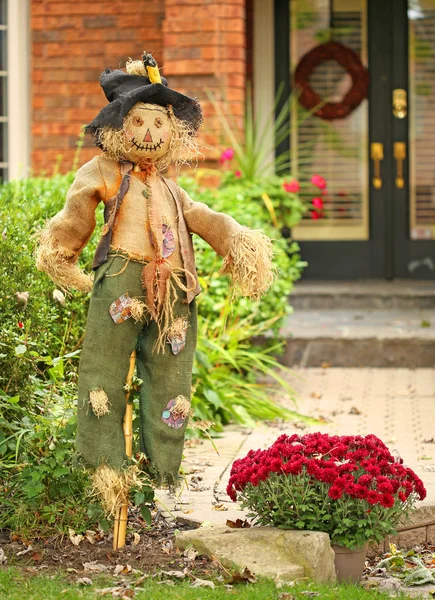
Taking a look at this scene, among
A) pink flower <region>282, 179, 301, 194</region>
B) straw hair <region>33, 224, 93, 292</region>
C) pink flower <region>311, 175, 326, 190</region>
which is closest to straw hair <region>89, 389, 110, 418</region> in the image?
straw hair <region>33, 224, 93, 292</region>

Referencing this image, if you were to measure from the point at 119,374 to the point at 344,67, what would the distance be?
7.26 meters

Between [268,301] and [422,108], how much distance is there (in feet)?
13.3

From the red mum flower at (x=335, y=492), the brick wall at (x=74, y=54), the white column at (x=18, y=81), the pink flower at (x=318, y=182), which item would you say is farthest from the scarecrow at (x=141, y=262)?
A: the white column at (x=18, y=81)

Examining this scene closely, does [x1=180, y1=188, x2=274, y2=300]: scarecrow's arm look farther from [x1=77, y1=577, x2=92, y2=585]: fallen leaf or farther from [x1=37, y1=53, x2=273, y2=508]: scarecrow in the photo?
[x1=77, y1=577, x2=92, y2=585]: fallen leaf

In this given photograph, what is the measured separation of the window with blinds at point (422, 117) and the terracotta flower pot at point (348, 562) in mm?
7040

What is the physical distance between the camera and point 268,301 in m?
7.21

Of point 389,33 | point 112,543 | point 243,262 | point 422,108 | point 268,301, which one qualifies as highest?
point 389,33

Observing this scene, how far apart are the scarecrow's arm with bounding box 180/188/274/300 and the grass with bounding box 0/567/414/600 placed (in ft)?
3.45

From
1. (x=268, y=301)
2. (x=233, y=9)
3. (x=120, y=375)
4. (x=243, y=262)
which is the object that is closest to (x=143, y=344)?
(x=120, y=375)

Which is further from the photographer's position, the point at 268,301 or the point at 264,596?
the point at 268,301

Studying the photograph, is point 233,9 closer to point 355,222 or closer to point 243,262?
point 355,222

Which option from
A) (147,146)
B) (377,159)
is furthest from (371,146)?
(147,146)

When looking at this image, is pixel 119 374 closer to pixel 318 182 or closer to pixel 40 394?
pixel 40 394

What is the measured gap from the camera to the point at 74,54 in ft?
32.1
